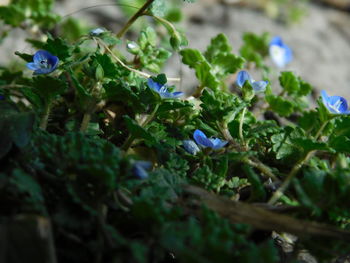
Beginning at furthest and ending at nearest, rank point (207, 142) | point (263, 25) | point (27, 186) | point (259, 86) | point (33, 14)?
point (263, 25) < point (33, 14) < point (259, 86) < point (207, 142) < point (27, 186)

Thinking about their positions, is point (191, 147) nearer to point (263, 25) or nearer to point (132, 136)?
point (132, 136)

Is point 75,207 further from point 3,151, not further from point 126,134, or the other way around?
point 126,134

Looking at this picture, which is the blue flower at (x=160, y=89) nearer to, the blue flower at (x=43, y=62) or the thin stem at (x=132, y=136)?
the thin stem at (x=132, y=136)

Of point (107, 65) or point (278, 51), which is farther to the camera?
point (278, 51)

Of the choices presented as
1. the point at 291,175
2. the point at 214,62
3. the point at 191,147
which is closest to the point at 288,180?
the point at 291,175

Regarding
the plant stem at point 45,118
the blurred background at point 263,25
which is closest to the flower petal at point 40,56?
the plant stem at point 45,118
